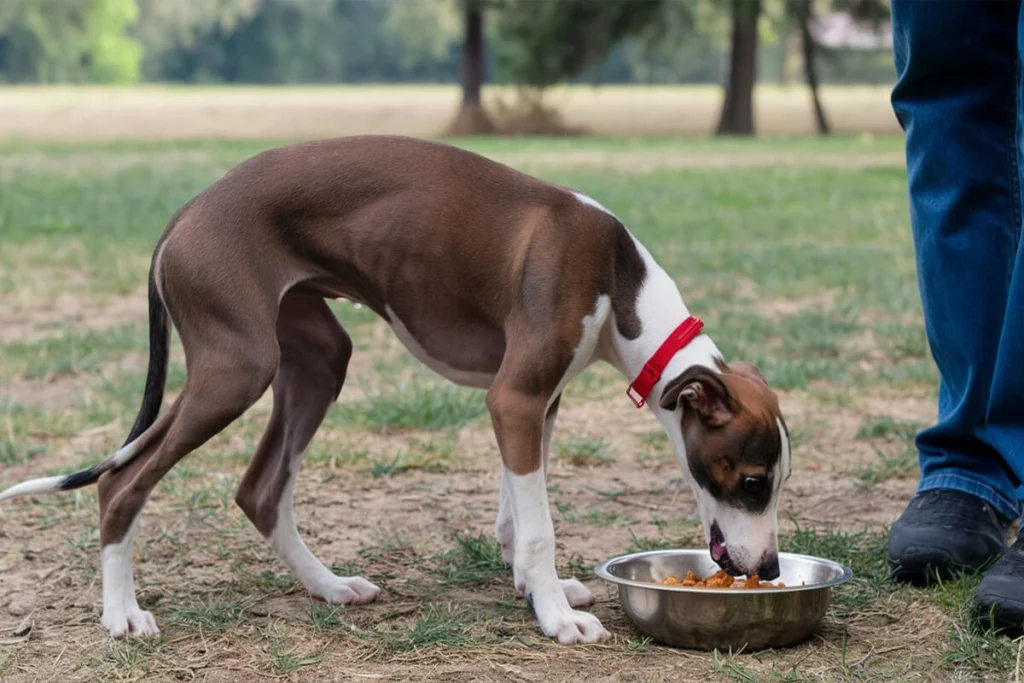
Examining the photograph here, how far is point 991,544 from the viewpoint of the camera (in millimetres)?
3855

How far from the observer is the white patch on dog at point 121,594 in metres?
3.42

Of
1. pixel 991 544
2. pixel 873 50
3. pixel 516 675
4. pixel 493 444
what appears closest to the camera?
pixel 516 675

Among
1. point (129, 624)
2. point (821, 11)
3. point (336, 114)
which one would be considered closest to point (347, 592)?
point (129, 624)

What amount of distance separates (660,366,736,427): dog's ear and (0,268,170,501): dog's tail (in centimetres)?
132

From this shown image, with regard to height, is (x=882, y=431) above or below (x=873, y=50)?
above

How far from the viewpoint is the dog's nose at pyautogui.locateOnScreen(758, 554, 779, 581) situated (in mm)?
3402

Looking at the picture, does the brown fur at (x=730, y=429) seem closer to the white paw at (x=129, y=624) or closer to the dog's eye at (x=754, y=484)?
the dog's eye at (x=754, y=484)

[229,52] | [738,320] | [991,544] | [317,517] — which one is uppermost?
[991,544]

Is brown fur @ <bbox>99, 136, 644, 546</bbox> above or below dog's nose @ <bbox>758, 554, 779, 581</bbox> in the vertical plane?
above

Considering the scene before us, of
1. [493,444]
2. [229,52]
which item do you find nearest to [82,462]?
[493,444]

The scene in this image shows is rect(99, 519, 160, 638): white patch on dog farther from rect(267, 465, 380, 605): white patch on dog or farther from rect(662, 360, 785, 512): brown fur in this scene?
rect(662, 360, 785, 512): brown fur

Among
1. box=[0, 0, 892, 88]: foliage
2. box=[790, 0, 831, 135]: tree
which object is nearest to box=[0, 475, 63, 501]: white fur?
box=[790, 0, 831, 135]: tree

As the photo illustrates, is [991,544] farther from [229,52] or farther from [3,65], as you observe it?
[229,52]

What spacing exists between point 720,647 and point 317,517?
1661 mm
